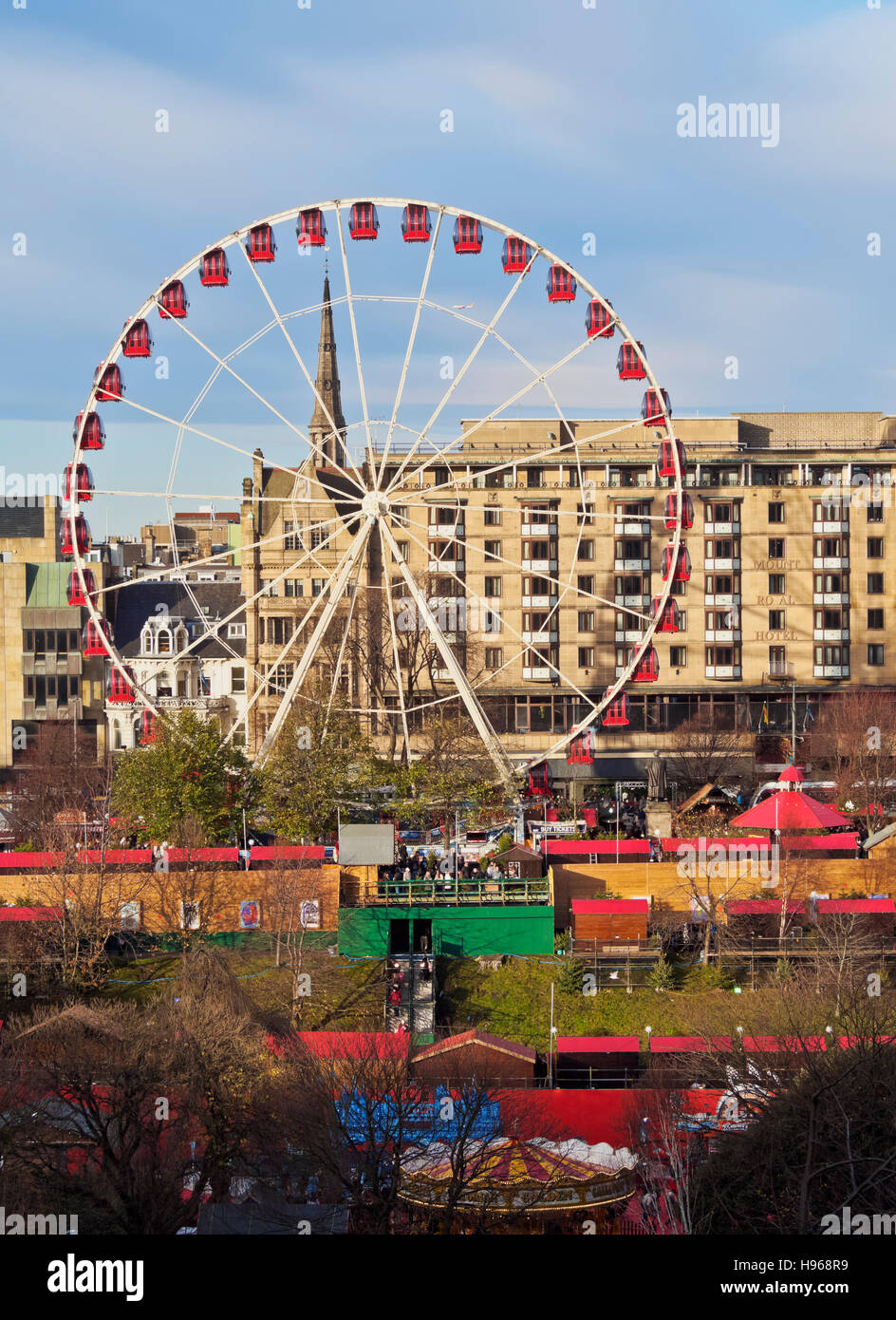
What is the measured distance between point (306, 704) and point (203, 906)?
1829 centimetres

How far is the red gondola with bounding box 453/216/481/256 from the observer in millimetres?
51031

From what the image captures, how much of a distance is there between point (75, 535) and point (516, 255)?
1788 cm

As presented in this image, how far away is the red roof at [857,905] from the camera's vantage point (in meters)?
46.1

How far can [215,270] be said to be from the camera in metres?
51.7

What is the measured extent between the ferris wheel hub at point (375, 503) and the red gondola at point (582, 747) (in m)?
10.3

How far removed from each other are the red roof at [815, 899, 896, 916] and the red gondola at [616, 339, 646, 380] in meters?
18.2

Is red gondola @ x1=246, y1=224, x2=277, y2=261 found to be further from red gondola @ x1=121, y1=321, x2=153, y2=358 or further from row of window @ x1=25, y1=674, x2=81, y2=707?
row of window @ x1=25, y1=674, x2=81, y2=707

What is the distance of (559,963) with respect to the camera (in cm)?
4506

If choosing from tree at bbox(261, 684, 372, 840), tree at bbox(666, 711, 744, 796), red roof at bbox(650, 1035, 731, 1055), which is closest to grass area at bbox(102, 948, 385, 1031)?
tree at bbox(261, 684, 372, 840)

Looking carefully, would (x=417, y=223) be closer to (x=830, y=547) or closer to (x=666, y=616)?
(x=666, y=616)
